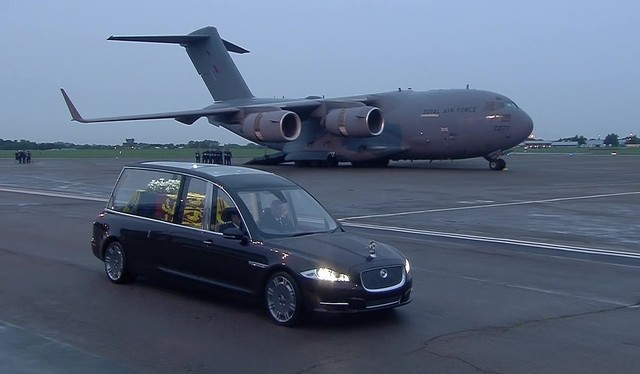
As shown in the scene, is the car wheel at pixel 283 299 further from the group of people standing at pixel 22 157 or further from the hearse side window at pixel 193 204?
the group of people standing at pixel 22 157

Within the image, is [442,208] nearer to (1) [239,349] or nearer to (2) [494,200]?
(2) [494,200]

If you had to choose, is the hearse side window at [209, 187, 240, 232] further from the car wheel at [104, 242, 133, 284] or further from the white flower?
the car wheel at [104, 242, 133, 284]

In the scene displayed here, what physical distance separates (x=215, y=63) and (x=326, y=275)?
41437 mm

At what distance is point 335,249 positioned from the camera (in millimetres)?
8234

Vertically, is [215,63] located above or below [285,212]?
above

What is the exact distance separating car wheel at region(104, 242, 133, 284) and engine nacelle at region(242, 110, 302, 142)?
30.1 metres

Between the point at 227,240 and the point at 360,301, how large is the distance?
1.67 meters

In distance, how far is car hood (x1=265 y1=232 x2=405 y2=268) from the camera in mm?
8016

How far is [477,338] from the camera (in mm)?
7609

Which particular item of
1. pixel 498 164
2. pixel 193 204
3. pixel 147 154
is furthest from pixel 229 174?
pixel 147 154

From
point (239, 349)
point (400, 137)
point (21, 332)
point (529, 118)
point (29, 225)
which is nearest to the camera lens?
point (239, 349)

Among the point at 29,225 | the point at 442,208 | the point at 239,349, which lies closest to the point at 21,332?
the point at 239,349

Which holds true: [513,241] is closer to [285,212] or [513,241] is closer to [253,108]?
[285,212]

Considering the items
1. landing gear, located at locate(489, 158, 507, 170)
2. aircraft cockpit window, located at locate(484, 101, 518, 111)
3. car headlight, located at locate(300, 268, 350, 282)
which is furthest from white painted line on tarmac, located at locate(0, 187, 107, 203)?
landing gear, located at locate(489, 158, 507, 170)
